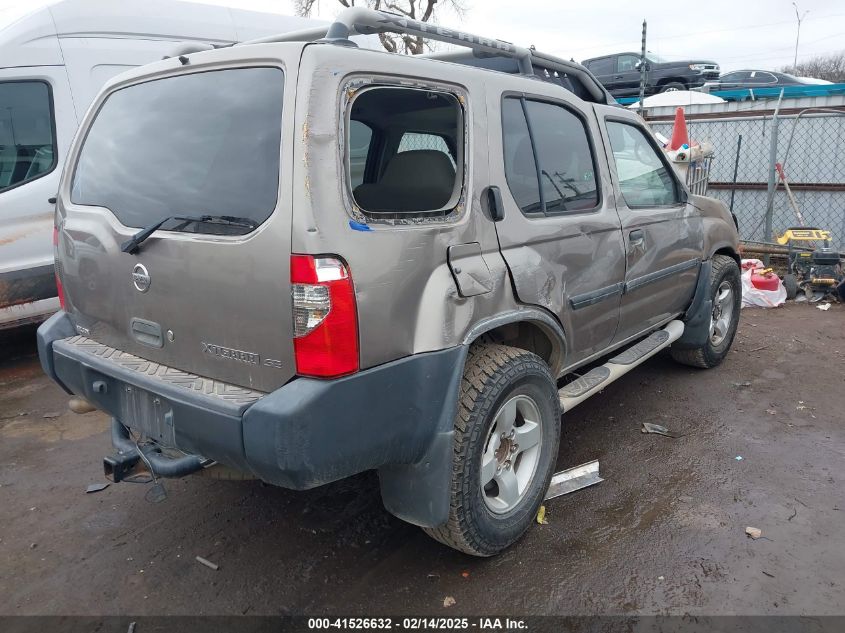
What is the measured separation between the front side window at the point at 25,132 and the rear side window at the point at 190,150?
303 centimetres

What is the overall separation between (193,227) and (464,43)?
1434 mm

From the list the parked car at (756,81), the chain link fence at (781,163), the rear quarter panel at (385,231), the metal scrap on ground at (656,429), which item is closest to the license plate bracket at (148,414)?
the rear quarter panel at (385,231)

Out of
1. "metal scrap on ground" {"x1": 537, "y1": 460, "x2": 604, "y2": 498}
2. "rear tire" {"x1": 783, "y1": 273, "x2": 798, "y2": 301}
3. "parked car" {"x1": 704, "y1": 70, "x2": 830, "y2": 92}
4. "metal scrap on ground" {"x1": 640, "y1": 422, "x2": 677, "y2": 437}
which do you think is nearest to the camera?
"metal scrap on ground" {"x1": 537, "y1": 460, "x2": 604, "y2": 498}

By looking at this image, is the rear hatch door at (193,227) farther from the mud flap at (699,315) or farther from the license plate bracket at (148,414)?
the mud flap at (699,315)

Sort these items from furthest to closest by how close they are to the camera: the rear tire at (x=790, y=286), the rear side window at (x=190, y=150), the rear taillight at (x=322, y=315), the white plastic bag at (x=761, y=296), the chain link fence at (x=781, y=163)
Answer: the chain link fence at (x=781, y=163)
the rear tire at (x=790, y=286)
the white plastic bag at (x=761, y=296)
the rear side window at (x=190, y=150)
the rear taillight at (x=322, y=315)

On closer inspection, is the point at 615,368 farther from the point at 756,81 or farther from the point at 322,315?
the point at 756,81

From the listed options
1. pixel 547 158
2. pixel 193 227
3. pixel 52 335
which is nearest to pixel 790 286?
pixel 547 158

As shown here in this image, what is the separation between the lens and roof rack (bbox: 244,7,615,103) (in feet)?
7.85

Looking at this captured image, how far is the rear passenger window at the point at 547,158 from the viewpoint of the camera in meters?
2.78

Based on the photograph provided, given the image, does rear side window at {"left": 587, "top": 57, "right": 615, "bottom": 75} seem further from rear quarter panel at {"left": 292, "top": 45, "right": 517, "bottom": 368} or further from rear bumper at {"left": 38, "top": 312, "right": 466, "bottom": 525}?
rear bumper at {"left": 38, "top": 312, "right": 466, "bottom": 525}

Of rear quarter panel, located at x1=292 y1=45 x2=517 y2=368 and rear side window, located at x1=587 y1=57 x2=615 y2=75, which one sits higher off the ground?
rear side window, located at x1=587 y1=57 x2=615 y2=75

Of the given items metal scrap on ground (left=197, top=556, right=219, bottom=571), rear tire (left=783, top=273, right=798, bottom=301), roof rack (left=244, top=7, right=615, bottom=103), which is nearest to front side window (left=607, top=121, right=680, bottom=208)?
roof rack (left=244, top=7, right=615, bottom=103)

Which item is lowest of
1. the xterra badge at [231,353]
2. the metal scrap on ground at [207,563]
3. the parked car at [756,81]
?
the metal scrap on ground at [207,563]

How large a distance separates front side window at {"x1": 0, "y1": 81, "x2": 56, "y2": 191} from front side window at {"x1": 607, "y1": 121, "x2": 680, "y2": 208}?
15.2 ft
